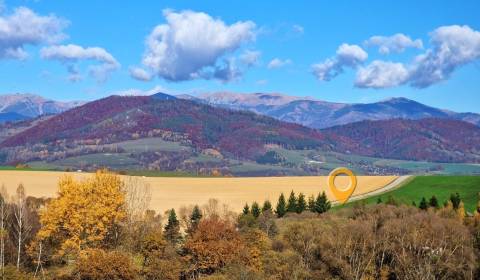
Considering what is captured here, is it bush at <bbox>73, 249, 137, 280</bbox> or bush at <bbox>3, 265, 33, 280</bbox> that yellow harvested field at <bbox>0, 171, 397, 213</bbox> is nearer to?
bush at <bbox>73, 249, 137, 280</bbox>

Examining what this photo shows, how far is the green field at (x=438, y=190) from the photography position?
397ft

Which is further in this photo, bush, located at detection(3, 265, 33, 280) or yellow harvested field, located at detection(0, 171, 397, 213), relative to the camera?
yellow harvested field, located at detection(0, 171, 397, 213)

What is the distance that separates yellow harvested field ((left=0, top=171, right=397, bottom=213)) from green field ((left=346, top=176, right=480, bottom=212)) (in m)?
9.97

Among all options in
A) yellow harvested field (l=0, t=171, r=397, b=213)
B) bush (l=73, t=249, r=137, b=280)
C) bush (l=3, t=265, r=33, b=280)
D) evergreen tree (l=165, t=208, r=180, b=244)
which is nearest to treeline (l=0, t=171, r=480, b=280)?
bush (l=73, t=249, r=137, b=280)

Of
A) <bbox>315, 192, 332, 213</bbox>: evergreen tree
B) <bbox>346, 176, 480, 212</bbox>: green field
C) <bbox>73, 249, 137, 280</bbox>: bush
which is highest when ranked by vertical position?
<bbox>346, 176, 480, 212</bbox>: green field

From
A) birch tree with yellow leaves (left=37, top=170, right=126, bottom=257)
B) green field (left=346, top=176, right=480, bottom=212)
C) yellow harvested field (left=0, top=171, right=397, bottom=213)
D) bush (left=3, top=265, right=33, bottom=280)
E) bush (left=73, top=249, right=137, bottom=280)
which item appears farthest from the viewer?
yellow harvested field (left=0, top=171, right=397, bottom=213)

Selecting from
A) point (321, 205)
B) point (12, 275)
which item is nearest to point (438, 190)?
point (321, 205)

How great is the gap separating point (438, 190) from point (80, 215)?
314 ft

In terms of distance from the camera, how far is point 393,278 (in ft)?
206

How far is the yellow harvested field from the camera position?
424ft

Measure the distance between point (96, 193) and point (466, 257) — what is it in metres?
45.0

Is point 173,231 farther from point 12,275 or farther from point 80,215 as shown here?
point 12,275

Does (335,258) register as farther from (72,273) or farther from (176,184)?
(176,184)

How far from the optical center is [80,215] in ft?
216
